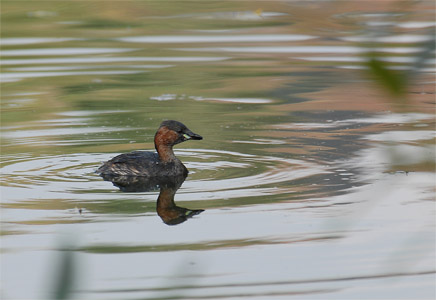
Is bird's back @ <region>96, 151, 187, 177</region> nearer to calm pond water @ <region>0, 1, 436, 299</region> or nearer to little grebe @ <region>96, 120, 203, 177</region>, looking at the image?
little grebe @ <region>96, 120, 203, 177</region>

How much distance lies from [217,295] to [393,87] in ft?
9.03

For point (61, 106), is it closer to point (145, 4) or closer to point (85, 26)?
point (85, 26)

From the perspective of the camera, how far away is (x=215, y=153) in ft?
24.7

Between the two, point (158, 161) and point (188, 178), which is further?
point (158, 161)

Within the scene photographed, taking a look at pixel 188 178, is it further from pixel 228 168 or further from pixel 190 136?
pixel 190 136

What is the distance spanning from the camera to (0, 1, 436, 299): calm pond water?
8.79 ft

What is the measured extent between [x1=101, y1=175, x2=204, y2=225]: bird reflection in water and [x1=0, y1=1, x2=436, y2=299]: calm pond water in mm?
40

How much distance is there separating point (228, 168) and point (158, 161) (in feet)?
2.35

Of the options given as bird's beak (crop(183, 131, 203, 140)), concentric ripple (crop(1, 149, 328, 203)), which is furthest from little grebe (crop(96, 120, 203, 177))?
concentric ripple (crop(1, 149, 328, 203))

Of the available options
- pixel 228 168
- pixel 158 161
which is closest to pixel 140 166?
pixel 158 161

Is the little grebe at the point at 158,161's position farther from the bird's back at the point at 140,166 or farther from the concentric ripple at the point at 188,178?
the concentric ripple at the point at 188,178

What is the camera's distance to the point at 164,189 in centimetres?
650

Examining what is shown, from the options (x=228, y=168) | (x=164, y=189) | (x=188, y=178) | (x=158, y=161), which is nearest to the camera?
(x=164, y=189)

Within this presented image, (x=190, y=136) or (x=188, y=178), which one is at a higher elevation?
(x=190, y=136)
